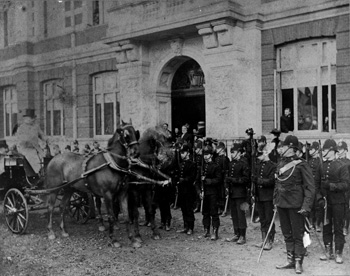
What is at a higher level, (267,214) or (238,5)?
(238,5)

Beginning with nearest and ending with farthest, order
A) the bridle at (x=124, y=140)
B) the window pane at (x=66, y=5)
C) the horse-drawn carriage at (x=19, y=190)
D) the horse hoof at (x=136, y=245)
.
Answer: the horse hoof at (x=136, y=245) < the bridle at (x=124, y=140) < the horse-drawn carriage at (x=19, y=190) < the window pane at (x=66, y=5)

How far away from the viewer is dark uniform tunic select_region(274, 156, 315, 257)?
5555 millimetres

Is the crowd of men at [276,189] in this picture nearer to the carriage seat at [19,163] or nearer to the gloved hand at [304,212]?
the gloved hand at [304,212]

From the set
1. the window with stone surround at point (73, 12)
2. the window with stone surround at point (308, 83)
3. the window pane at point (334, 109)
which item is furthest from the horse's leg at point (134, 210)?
the window with stone surround at point (73, 12)

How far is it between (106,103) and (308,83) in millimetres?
7661

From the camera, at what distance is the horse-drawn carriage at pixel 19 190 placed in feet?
27.1

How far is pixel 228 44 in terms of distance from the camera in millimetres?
11203

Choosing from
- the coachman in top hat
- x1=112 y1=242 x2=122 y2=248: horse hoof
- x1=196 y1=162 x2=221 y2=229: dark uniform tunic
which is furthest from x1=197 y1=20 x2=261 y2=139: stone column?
the coachman in top hat

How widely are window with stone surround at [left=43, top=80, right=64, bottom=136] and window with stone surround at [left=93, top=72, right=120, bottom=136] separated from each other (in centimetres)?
180

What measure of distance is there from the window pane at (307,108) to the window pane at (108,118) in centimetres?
709

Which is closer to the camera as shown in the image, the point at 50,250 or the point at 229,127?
the point at 50,250

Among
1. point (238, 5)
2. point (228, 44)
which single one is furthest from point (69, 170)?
point (238, 5)

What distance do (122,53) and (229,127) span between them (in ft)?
15.9

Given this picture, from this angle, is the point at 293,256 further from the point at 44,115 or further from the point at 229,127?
the point at 44,115
